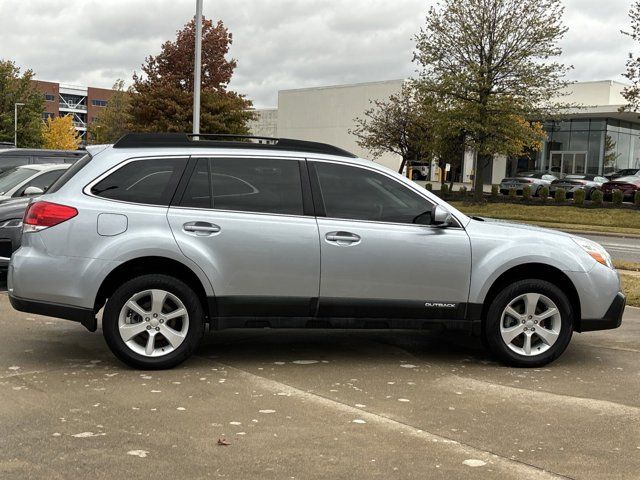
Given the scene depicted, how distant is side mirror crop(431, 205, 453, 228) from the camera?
591 centimetres

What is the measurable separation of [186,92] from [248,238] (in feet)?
111

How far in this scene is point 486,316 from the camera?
618cm

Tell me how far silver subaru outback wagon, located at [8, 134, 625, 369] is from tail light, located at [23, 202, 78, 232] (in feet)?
0.04

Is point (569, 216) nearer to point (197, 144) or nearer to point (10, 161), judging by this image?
point (10, 161)

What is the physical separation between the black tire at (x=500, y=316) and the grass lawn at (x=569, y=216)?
2086 centimetres

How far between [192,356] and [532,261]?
295 cm

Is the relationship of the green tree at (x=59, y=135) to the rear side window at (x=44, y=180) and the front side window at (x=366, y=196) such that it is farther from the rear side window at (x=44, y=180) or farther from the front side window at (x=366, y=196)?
the front side window at (x=366, y=196)

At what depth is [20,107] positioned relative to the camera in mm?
55812

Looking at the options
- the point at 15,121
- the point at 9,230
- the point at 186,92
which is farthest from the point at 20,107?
the point at 9,230

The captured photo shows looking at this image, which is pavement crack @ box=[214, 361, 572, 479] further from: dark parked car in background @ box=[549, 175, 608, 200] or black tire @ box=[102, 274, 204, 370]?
dark parked car in background @ box=[549, 175, 608, 200]

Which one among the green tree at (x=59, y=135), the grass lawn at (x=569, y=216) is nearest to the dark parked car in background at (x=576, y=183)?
the grass lawn at (x=569, y=216)

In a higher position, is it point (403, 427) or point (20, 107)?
point (20, 107)

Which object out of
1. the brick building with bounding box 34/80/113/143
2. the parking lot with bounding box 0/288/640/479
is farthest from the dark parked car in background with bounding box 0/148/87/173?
the brick building with bounding box 34/80/113/143

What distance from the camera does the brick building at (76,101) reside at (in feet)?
384
